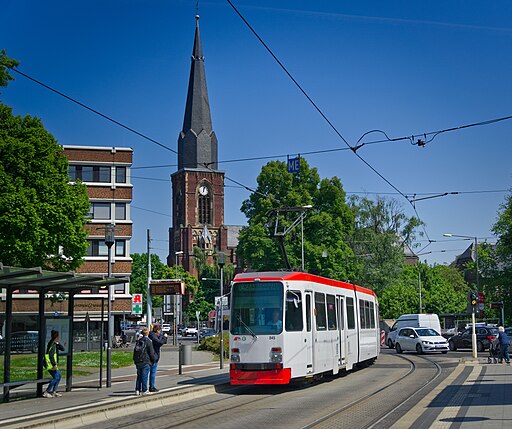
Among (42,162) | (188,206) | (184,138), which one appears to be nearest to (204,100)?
(184,138)

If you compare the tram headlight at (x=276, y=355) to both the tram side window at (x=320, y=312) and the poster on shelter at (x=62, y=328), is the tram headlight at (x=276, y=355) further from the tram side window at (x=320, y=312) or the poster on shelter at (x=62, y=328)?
the poster on shelter at (x=62, y=328)

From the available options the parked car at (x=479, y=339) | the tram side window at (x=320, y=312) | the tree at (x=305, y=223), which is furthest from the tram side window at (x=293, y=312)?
the tree at (x=305, y=223)

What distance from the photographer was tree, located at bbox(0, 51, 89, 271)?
38.4 meters

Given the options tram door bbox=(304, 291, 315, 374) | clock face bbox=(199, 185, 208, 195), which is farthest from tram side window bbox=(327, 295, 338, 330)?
clock face bbox=(199, 185, 208, 195)

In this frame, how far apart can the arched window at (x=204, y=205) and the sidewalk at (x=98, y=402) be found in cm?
10322

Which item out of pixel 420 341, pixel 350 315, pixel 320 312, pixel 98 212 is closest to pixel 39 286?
pixel 320 312

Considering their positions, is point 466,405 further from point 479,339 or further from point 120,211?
point 120,211

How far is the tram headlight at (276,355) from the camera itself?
802 inches

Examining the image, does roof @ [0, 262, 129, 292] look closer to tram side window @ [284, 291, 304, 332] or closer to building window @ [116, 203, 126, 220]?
tram side window @ [284, 291, 304, 332]

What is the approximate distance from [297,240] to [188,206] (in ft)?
227

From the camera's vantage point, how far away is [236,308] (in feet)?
70.4

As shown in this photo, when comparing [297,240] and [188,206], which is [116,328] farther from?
[188,206]

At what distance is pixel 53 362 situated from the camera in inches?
758

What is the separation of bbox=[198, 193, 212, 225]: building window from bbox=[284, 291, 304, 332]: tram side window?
358ft
